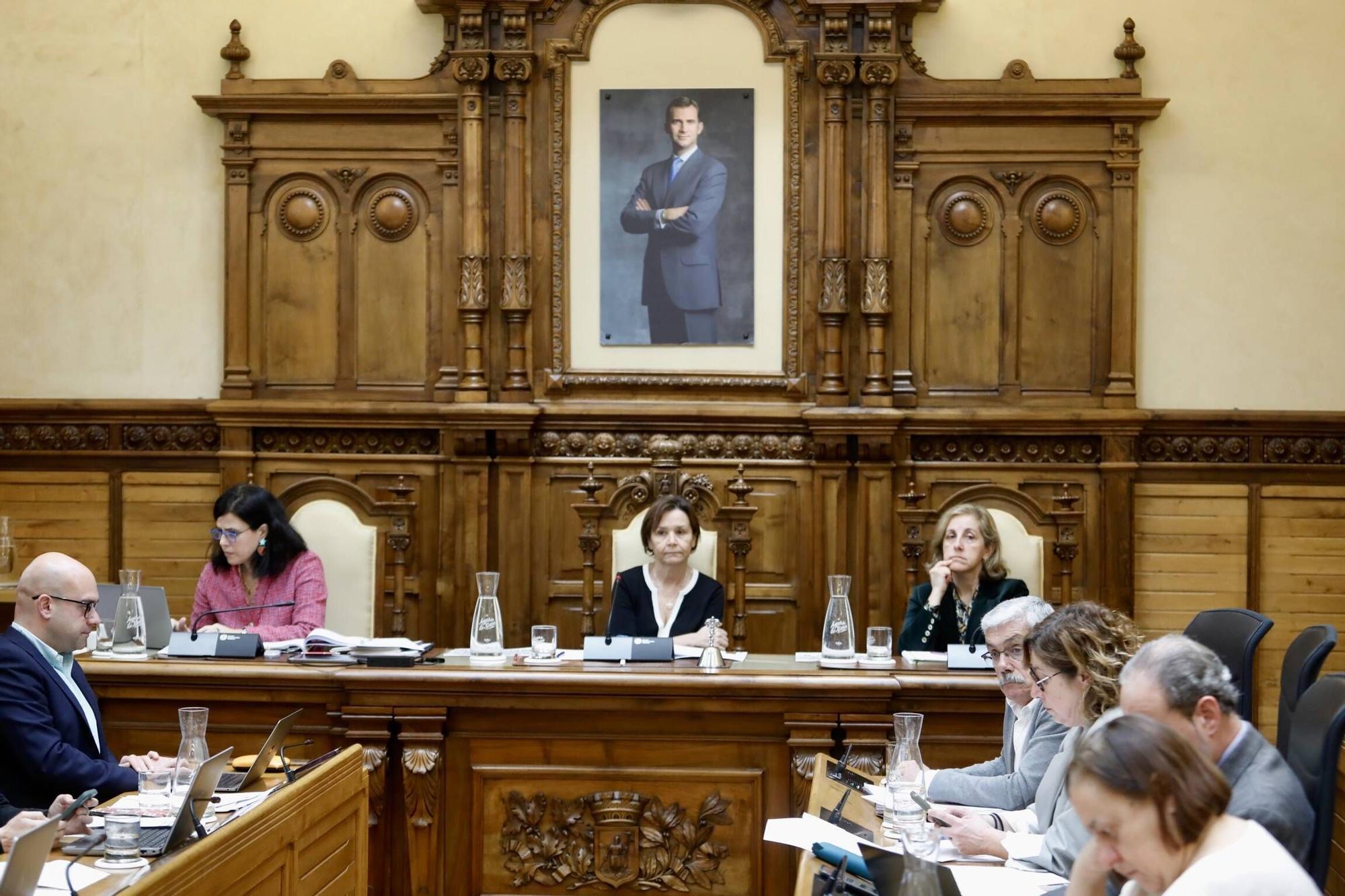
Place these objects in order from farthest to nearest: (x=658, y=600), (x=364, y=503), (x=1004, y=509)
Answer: (x=364, y=503)
(x=1004, y=509)
(x=658, y=600)

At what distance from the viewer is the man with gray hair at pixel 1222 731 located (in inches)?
89.5

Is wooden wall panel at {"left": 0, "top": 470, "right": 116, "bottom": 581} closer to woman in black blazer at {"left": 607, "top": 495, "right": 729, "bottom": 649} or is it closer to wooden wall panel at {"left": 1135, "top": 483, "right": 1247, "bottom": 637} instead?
woman in black blazer at {"left": 607, "top": 495, "right": 729, "bottom": 649}

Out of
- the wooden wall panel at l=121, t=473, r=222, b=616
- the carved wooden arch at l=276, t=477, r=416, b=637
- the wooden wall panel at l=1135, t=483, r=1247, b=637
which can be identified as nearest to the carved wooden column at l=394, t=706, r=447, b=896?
the carved wooden arch at l=276, t=477, r=416, b=637

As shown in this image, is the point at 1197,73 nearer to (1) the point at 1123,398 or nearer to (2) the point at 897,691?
(1) the point at 1123,398

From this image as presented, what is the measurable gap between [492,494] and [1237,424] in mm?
3255

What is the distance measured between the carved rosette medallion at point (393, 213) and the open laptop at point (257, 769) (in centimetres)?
353

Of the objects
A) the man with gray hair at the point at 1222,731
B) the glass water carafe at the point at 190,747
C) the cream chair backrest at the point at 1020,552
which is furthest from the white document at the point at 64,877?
the cream chair backrest at the point at 1020,552

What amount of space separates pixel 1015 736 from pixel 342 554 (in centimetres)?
325

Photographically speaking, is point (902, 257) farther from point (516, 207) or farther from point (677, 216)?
point (516, 207)

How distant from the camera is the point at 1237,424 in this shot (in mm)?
6176

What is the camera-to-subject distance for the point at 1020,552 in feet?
18.4

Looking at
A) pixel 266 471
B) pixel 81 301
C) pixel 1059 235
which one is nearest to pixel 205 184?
pixel 81 301

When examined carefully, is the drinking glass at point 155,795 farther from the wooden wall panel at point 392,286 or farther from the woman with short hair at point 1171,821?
the wooden wall panel at point 392,286

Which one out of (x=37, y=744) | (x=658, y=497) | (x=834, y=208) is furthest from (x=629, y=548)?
(x=37, y=744)
